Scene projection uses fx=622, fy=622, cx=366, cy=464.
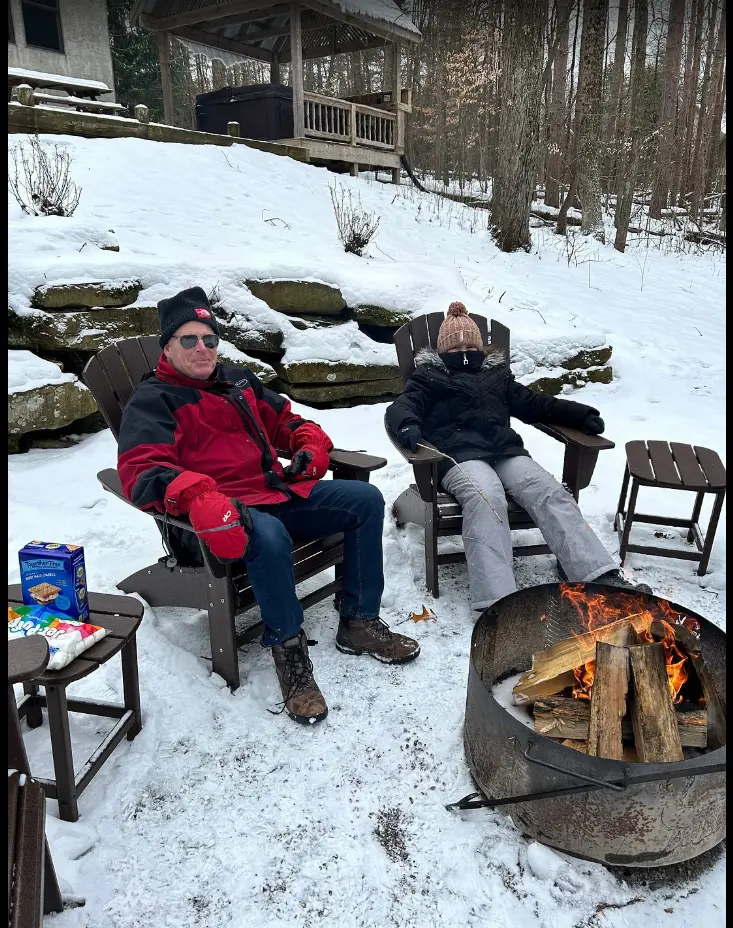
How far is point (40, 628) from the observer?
168cm

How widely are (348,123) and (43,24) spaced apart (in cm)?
565

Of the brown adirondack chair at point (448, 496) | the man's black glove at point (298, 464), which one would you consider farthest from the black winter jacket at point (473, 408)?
the man's black glove at point (298, 464)

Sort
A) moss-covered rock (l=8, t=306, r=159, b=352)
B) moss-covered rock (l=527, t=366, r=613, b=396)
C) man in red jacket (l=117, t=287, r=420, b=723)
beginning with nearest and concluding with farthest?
1. man in red jacket (l=117, t=287, r=420, b=723)
2. moss-covered rock (l=8, t=306, r=159, b=352)
3. moss-covered rock (l=527, t=366, r=613, b=396)

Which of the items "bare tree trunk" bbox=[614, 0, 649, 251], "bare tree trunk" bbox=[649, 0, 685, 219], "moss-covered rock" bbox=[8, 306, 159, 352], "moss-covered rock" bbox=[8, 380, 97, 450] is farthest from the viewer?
"bare tree trunk" bbox=[649, 0, 685, 219]

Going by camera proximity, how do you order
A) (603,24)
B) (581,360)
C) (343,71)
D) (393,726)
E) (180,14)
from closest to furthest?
1. (393,726)
2. (581,360)
3. (603,24)
4. (180,14)
5. (343,71)

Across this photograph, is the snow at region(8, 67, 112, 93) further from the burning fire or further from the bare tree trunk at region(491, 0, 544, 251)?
the burning fire

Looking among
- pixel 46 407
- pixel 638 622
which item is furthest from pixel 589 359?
pixel 46 407

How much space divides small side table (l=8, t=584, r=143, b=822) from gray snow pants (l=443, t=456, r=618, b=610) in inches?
55.3

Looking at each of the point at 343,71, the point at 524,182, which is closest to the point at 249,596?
the point at 524,182

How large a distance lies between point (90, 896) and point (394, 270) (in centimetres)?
522

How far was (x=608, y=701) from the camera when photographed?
1748mm

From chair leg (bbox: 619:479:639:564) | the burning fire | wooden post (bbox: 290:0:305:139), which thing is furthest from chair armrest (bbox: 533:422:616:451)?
wooden post (bbox: 290:0:305:139)

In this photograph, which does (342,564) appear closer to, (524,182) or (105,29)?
(524,182)

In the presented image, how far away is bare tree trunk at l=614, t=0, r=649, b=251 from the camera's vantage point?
979cm
